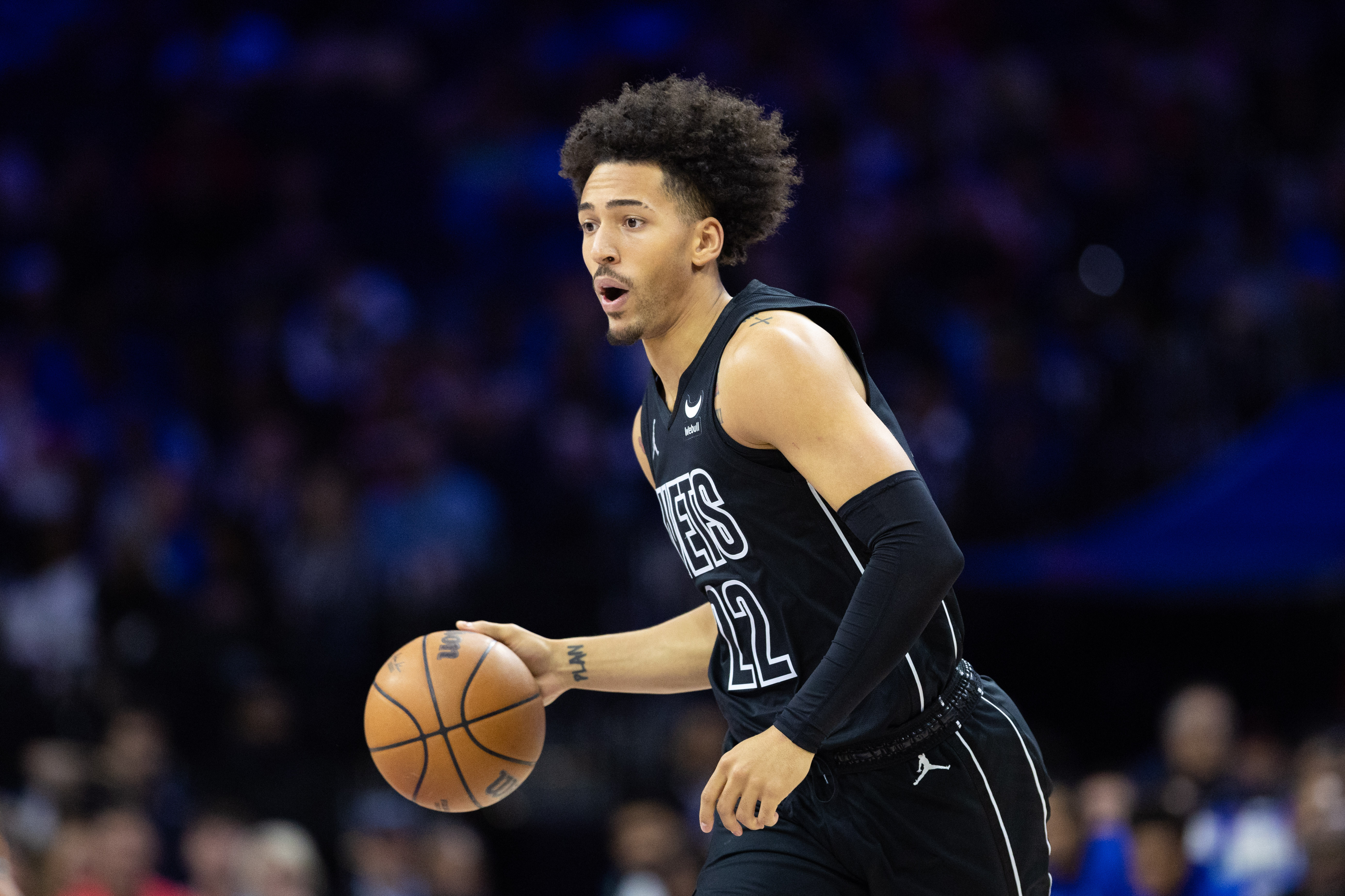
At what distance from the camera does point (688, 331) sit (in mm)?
3635

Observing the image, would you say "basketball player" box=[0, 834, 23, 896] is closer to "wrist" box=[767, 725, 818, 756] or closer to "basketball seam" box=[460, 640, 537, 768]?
"basketball seam" box=[460, 640, 537, 768]

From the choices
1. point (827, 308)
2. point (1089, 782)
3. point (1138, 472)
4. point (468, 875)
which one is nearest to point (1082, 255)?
point (1138, 472)

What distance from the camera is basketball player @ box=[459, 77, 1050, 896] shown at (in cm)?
304

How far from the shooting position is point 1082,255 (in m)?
11.3

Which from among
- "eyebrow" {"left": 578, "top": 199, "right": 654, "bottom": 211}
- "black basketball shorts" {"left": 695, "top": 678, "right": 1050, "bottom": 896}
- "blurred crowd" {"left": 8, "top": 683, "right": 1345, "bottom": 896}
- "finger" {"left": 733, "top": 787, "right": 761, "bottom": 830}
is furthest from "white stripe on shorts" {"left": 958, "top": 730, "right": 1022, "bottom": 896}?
"blurred crowd" {"left": 8, "top": 683, "right": 1345, "bottom": 896}

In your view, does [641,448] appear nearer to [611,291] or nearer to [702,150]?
[611,291]

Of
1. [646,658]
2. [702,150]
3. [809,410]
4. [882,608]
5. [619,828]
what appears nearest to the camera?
[882,608]

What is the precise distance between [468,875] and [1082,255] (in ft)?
21.4

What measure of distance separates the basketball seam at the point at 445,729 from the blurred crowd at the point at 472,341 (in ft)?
11.6

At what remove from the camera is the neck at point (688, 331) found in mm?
3625

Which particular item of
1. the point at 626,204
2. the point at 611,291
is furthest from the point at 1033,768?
the point at 626,204

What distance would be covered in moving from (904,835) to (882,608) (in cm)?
64

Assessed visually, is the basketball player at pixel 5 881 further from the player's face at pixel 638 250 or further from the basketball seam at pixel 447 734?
the player's face at pixel 638 250

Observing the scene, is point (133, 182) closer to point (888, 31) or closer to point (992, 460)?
point (888, 31)
